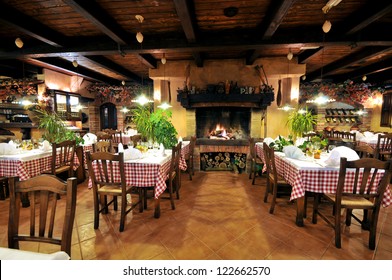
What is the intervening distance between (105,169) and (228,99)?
3666 millimetres

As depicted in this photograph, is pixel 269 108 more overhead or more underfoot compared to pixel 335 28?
more underfoot

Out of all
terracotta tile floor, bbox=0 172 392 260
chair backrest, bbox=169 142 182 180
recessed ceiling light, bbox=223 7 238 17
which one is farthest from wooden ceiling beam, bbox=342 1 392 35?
chair backrest, bbox=169 142 182 180

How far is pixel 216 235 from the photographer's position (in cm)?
227

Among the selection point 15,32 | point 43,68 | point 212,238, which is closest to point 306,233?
point 212,238

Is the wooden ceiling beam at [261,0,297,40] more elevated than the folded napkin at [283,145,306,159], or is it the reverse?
the wooden ceiling beam at [261,0,297,40]

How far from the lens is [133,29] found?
11.5 feet

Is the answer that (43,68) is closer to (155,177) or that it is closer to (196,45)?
(196,45)

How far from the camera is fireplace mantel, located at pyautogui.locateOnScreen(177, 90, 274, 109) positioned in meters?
4.94

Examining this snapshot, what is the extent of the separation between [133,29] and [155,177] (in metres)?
2.86

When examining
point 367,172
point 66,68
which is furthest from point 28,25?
point 367,172

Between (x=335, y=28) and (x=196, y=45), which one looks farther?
(x=196, y=45)

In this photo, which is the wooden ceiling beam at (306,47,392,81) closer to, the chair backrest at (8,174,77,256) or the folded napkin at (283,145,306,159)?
the folded napkin at (283,145,306,159)

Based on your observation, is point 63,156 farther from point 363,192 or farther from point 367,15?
point 367,15

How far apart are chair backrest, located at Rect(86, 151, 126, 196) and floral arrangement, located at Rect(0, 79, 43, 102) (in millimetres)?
5427
